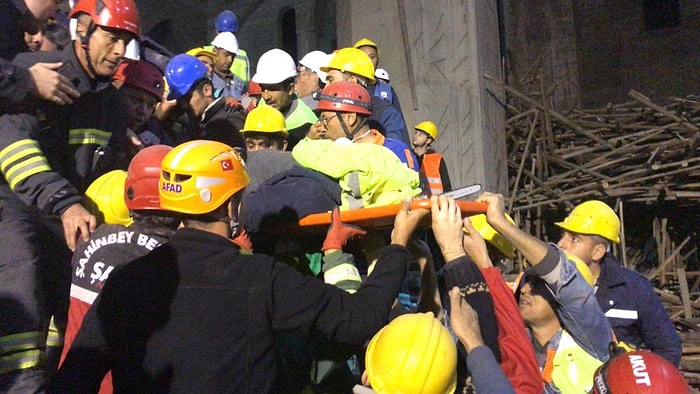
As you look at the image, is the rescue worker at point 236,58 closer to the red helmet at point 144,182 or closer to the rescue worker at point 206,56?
the rescue worker at point 206,56

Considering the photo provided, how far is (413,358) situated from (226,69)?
6187mm

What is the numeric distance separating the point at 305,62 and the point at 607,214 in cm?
336

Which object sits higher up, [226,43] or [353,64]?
[226,43]

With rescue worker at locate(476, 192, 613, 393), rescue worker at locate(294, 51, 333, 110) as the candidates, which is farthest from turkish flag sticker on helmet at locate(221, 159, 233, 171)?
rescue worker at locate(294, 51, 333, 110)

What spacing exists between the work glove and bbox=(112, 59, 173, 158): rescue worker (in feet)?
6.60

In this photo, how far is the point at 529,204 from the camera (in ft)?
33.5

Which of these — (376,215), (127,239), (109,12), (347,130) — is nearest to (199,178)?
(127,239)

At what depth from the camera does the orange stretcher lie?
3.47 m

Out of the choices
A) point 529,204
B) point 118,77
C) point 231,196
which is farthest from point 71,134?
point 529,204

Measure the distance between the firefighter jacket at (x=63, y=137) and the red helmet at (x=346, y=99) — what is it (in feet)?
4.06

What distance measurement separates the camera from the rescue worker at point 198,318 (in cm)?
275

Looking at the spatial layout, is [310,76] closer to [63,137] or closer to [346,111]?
[346,111]

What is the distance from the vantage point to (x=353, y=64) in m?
6.10

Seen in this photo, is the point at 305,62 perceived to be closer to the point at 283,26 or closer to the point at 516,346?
the point at 516,346
